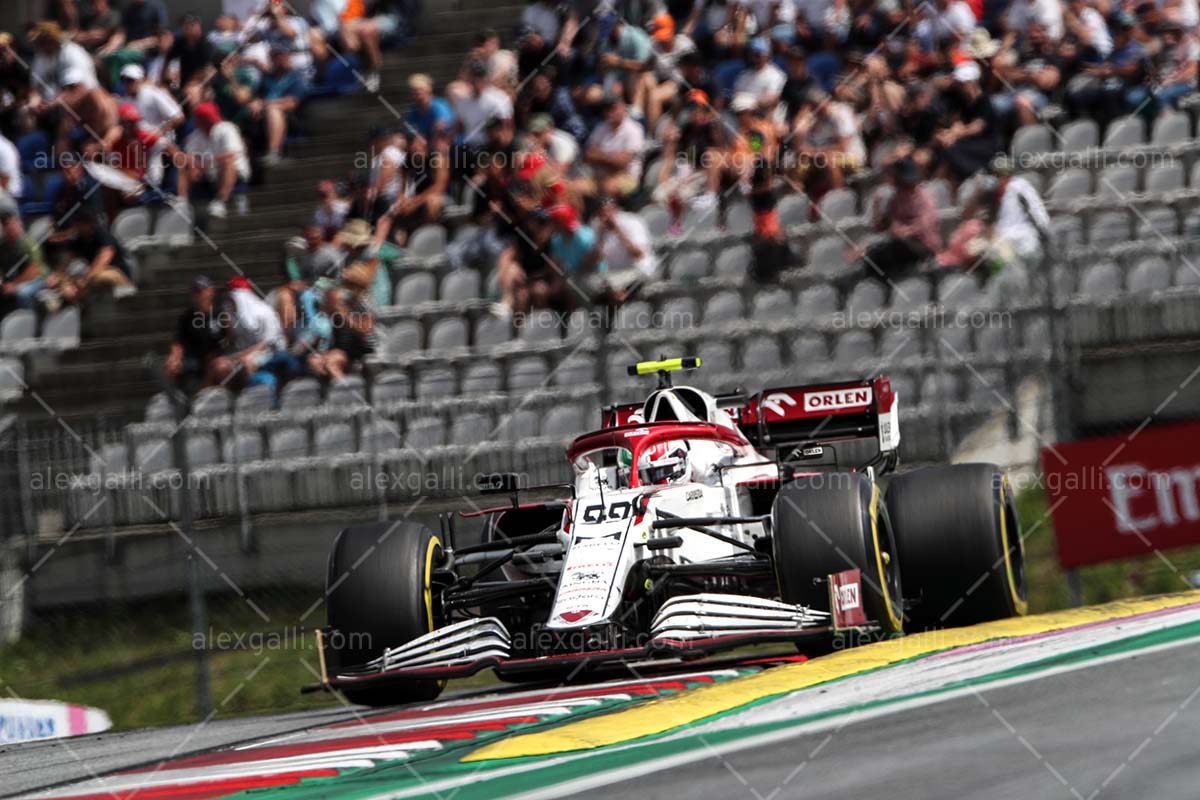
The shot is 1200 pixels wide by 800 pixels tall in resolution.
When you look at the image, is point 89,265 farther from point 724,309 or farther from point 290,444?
point 724,309

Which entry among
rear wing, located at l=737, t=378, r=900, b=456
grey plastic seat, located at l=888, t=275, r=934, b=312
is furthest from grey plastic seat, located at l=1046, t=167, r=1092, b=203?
rear wing, located at l=737, t=378, r=900, b=456

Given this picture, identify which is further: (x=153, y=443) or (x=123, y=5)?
(x=123, y=5)

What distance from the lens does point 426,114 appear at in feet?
49.1

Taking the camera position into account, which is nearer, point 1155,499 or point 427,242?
point 1155,499

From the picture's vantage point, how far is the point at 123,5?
708 inches

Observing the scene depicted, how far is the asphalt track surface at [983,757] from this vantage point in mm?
4020

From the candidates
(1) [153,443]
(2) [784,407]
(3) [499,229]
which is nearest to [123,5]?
(3) [499,229]

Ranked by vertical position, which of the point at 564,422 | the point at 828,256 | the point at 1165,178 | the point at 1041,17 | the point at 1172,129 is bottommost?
the point at 564,422

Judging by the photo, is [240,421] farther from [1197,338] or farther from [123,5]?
[123,5]

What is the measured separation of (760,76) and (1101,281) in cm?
381

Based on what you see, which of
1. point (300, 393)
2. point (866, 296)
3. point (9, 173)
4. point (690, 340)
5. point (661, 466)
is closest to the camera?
point (661, 466)

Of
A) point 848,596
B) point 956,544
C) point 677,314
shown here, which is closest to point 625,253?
point 677,314

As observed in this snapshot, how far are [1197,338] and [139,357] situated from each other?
9.09 metres

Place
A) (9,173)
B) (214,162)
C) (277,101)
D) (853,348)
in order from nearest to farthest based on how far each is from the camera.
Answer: (853,348)
(214,162)
(277,101)
(9,173)
